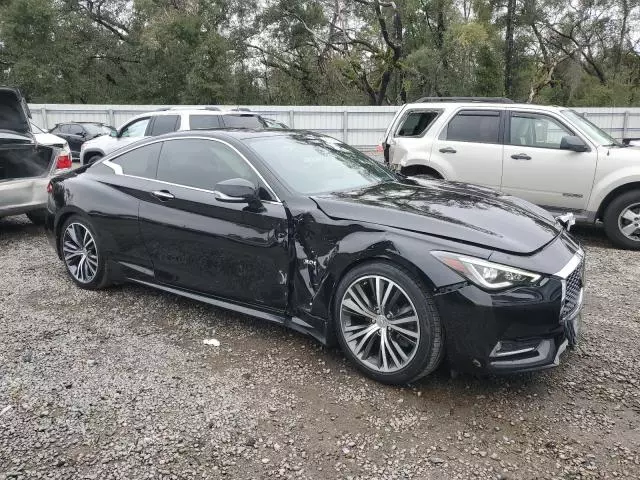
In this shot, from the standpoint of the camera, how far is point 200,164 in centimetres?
418

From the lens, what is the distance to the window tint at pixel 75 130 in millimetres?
18800

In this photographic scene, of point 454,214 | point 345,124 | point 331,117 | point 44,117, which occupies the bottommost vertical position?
point 454,214

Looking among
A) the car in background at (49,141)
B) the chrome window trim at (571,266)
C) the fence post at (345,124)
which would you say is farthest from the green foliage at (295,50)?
the chrome window trim at (571,266)

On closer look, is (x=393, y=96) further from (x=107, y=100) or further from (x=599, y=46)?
(x=107, y=100)

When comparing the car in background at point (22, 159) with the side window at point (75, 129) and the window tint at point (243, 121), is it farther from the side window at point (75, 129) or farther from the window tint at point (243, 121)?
the side window at point (75, 129)

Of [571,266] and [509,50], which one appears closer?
[571,266]

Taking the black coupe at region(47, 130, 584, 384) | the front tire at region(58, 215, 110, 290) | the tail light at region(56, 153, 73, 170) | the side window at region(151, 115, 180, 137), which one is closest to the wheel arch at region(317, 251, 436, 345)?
the black coupe at region(47, 130, 584, 384)

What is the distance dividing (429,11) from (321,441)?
2880cm

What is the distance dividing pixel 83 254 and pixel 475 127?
5.20 meters

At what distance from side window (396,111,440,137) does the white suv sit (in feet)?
0.05

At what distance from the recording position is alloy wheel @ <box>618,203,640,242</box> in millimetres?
6395

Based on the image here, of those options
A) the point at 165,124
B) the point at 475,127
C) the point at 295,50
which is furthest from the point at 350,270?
the point at 295,50

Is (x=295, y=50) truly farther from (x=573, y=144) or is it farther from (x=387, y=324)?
(x=387, y=324)

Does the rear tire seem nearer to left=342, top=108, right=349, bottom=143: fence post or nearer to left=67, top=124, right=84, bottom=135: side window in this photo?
left=67, top=124, right=84, bottom=135: side window
